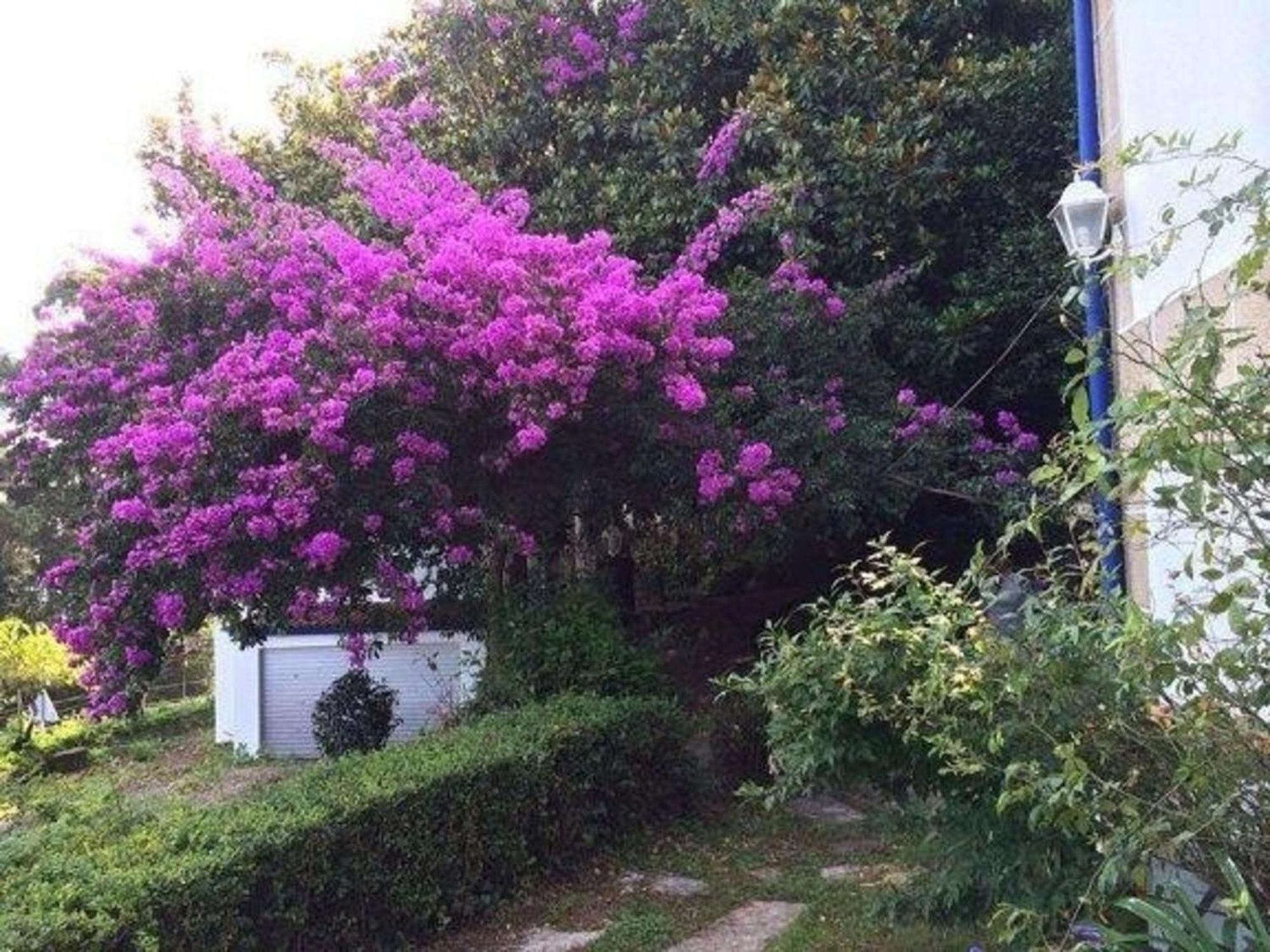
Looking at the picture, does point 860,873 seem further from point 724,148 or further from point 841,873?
point 724,148

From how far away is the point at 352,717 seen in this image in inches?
376

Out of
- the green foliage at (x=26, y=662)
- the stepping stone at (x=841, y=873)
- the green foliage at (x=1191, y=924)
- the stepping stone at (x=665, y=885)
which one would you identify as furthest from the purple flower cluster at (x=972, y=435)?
the green foliage at (x=26, y=662)

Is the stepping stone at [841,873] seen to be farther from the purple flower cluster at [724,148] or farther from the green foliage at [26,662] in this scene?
the green foliage at [26,662]

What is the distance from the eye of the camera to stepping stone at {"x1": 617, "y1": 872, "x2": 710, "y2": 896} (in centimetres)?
595

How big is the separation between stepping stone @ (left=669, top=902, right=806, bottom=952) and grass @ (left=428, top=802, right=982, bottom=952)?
0.07 m

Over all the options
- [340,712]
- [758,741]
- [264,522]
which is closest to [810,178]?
[758,741]

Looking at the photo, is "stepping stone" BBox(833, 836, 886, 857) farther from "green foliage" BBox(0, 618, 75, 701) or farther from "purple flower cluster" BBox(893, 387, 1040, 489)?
"green foliage" BBox(0, 618, 75, 701)

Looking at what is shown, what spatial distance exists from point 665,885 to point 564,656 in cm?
192

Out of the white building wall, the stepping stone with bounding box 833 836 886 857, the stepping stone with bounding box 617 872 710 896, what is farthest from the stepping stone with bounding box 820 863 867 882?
the white building wall

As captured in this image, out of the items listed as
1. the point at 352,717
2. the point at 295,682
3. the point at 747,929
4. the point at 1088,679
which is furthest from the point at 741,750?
the point at 295,682

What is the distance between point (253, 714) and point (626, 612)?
167 inches

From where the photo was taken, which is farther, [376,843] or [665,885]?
[665,885]

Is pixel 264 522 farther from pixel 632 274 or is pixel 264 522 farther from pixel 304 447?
pixel 632 274

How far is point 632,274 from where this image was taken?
314 inches
